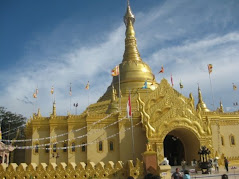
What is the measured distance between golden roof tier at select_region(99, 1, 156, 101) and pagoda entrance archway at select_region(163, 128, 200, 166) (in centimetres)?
1024

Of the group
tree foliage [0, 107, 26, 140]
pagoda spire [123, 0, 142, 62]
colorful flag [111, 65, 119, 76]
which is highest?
pagoda spire [123, 0, 142, 62]

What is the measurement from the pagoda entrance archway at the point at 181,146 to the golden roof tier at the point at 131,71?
33.6ft

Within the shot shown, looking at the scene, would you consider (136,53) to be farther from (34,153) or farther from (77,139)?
(34,153)

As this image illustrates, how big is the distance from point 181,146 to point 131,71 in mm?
14744

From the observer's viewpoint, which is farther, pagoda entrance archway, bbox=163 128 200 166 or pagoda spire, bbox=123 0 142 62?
pagoda spire, bbox=123 0 142 62

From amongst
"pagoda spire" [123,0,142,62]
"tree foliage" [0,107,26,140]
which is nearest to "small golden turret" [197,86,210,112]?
"pagoda spire" [123,0,142,62]

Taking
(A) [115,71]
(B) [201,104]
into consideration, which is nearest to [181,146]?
(B) [201,104]

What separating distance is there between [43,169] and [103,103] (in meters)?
22.3

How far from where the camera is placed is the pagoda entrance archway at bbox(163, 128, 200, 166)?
29.1m

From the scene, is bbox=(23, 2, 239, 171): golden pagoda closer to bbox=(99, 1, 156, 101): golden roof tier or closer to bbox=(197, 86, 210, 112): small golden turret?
bbox=(197, 86, 210, 112): small golden turret

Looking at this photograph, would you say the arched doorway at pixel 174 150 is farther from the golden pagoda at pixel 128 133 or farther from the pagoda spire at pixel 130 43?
the pagoda spire at pixel 130 43

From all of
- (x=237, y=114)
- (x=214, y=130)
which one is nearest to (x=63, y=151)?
(x=214, y=130)

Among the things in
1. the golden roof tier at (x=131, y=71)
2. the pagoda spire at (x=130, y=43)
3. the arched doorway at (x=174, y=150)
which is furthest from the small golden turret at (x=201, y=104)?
the pagoda spire at (x=130, y=43)

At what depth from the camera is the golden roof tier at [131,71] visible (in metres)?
41.2
